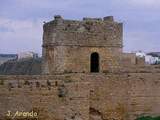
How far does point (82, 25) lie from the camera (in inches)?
921

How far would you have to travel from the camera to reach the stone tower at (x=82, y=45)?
23.3 meters

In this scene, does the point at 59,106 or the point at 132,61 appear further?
the point at 132,61

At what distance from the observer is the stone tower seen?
2334cm

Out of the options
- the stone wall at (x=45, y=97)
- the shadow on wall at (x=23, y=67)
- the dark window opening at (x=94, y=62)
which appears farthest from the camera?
the shadow on wall at (x=23, y=67)

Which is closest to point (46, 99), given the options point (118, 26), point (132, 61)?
point (118, 26)

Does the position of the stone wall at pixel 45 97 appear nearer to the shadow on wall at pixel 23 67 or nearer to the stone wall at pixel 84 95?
the stone wall at pixel 84 95

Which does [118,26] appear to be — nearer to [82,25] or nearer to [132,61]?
[82,25]

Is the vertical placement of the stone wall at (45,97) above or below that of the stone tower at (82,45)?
below

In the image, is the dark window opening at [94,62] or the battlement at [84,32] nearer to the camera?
the battlement at [84,32]

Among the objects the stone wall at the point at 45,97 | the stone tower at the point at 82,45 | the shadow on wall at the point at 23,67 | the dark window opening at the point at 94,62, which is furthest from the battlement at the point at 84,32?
the shadow on wall at the point at 23,67

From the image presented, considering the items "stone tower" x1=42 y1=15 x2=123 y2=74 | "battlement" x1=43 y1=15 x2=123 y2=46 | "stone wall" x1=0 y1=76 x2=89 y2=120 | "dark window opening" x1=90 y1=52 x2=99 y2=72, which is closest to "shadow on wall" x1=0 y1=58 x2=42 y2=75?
"dark window opening" x1=90 y1=52 x2=99 y2=72

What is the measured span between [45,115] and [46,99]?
0.55 metres

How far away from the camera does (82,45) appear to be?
23.5m

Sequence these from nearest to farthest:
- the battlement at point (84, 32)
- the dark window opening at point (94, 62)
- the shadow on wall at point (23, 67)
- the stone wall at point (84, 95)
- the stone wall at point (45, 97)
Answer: the stone wall at point (45, 97), the stone wall at point (84, 95), the battlement at point (84, 32), the dark window opening at point (94, 62), the shadow on wall at point (23, 67)
